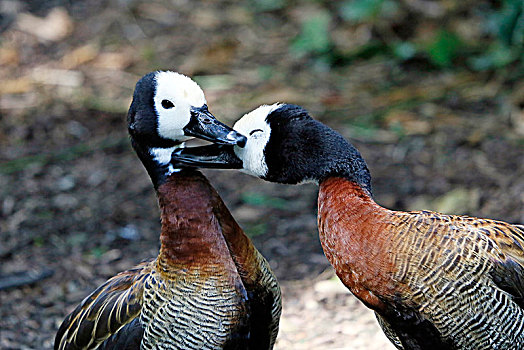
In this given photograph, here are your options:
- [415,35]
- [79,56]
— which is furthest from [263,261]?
[79,56]

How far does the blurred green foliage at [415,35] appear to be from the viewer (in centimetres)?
684

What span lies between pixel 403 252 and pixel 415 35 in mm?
4811

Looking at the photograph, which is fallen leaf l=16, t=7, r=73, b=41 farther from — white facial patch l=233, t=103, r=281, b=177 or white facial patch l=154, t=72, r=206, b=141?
white facial patch l=233, t=103, r=281, b=177

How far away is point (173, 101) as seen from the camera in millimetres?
3127

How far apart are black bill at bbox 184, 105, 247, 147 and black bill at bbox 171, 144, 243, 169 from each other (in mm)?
96

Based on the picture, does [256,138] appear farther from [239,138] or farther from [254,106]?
[254,106]

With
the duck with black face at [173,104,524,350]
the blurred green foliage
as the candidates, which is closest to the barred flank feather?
the duck with black face at [173,104,524,350]

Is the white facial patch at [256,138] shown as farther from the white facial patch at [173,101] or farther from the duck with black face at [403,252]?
the white facial patch at [173,101]

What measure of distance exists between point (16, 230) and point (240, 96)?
256cm

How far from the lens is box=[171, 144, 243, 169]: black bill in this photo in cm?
320

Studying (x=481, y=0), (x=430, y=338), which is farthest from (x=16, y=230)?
(x=481, y=0)

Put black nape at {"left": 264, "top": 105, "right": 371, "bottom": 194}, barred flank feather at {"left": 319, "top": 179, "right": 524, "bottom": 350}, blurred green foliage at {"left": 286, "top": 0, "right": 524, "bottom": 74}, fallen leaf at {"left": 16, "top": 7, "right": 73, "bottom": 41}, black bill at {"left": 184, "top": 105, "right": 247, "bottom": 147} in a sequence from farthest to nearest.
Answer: fallen leaf at {"left": 16, "top": 7, "right": 73, "bottom": 41}, blurred green foliage at {"left": 286, "top": 0, "right": 524, "bottom": 74}, black bill at {"left": 184, "top": 105, "right": 247, "bottom": 147}, black nape at {"left": 264, "top": 105, "right": 371, "bottom": 194}, barred flank feather at {"left": 319, "top": 179, "right": 524, "bottom": 350}

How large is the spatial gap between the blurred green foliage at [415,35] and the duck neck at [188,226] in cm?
410

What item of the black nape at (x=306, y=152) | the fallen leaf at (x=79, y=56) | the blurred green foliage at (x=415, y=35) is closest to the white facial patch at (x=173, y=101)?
the black nape at (x=306, y=152)
